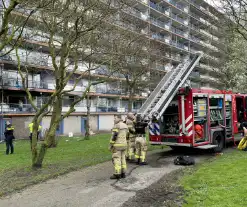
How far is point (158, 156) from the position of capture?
11.1 m

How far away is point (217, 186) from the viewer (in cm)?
602

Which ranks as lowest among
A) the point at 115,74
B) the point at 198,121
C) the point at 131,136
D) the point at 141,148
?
the point at 141,148

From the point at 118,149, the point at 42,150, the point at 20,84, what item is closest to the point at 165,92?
the point at 118,149

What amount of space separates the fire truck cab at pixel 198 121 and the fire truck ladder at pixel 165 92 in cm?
44

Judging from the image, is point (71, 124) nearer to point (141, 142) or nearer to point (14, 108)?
point (14, 108)

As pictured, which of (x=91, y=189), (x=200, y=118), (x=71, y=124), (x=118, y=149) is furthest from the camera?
(x=71, y=124)

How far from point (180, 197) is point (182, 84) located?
6.12 metres

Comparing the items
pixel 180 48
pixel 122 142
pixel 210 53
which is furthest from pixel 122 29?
pixel 180 48

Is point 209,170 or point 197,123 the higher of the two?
point 197,123

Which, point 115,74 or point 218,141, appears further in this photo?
point 115,74

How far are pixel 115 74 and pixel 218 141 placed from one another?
18.7 m

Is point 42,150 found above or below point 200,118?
below

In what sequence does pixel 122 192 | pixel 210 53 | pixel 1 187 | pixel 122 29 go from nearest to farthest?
1. pixel 122 192
2. pixel 1 187
3. pixel 122 29
4. pixel 210 53

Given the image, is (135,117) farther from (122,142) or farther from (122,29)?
(122,29)
